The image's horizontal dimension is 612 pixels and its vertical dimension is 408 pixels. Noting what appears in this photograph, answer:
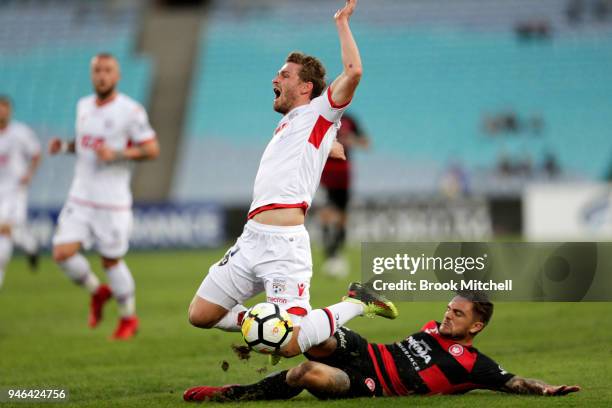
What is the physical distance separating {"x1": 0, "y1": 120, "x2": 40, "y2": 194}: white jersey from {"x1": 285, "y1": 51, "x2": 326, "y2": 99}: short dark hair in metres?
7.46

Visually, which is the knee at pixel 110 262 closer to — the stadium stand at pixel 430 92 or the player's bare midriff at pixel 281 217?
the player's bare midriff at pixel 281 217

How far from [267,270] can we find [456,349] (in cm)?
124

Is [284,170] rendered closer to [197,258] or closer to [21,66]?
[197,258]

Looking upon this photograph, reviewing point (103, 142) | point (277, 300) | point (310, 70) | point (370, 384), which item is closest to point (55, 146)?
point (103, 142)

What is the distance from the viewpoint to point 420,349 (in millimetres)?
6297

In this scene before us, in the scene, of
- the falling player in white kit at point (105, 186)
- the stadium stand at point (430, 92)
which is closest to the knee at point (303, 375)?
the falling player in white kit at point (105, 186)

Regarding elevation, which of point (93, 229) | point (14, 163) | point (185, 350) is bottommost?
point (185, 350)

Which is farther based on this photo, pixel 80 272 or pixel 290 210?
pixel 80 272

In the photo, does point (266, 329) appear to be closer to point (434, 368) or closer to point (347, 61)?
point (434, 368)

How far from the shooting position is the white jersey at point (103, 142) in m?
9.95

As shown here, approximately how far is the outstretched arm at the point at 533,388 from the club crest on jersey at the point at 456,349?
33 cm

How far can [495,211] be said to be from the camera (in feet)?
74.7

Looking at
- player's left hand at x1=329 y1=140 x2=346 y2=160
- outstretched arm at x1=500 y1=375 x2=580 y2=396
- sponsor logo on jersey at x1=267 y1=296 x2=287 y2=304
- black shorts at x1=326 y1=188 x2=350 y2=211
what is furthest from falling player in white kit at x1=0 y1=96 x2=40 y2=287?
outstretched arm at x1=500 y1=375 x2=580 y2=396

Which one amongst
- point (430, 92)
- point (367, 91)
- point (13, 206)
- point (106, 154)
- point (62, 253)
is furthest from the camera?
point (367, 91)
